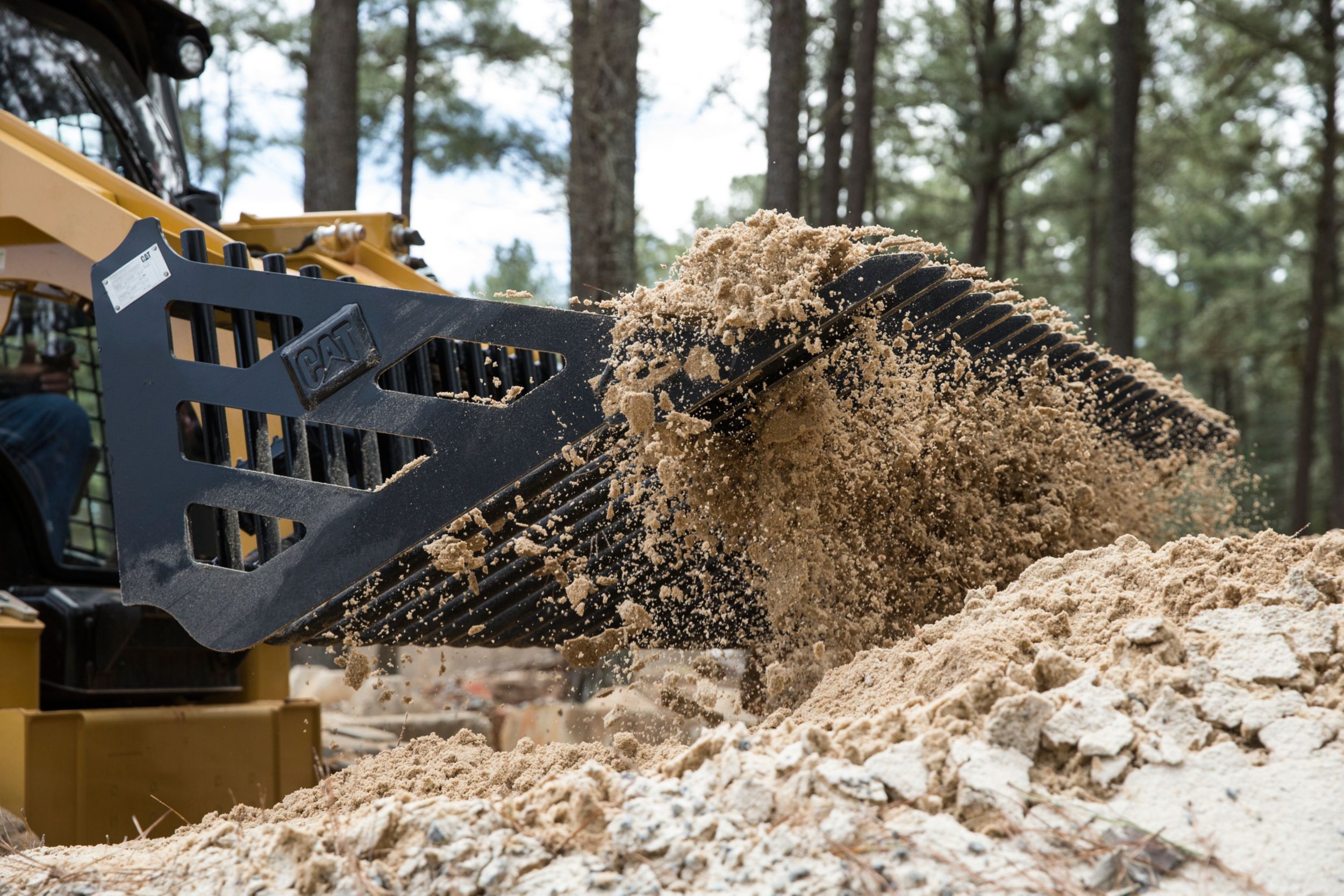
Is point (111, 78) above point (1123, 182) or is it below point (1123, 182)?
below

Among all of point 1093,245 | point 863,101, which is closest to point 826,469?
point 863,101

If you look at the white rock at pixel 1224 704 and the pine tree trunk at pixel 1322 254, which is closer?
the white rock at pixel 1224 704

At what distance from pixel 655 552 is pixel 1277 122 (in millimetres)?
15782

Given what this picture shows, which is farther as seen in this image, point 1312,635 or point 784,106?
point 784,106

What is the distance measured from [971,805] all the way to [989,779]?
5 cm

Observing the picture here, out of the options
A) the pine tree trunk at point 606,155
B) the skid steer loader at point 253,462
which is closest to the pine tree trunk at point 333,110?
the pine tree trunk at point 606,155

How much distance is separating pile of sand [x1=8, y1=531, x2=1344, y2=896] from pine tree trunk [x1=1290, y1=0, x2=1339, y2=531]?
1236 centimetres

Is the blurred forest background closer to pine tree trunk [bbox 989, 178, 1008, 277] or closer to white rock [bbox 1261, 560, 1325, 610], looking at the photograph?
pine tree trunk [bbox 989, 178, 1008, 277]

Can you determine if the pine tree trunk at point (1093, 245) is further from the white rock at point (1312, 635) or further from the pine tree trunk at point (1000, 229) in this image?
the white rock at point (1312, 635)

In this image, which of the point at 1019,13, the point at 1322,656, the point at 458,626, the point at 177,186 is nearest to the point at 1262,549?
the point at 1322,656

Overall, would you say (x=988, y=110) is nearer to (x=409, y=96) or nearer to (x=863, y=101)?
(x=863, y=101)

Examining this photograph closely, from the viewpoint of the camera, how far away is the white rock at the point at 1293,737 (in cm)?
170

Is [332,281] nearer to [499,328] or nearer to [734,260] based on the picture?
[499,328]

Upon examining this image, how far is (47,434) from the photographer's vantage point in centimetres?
346
